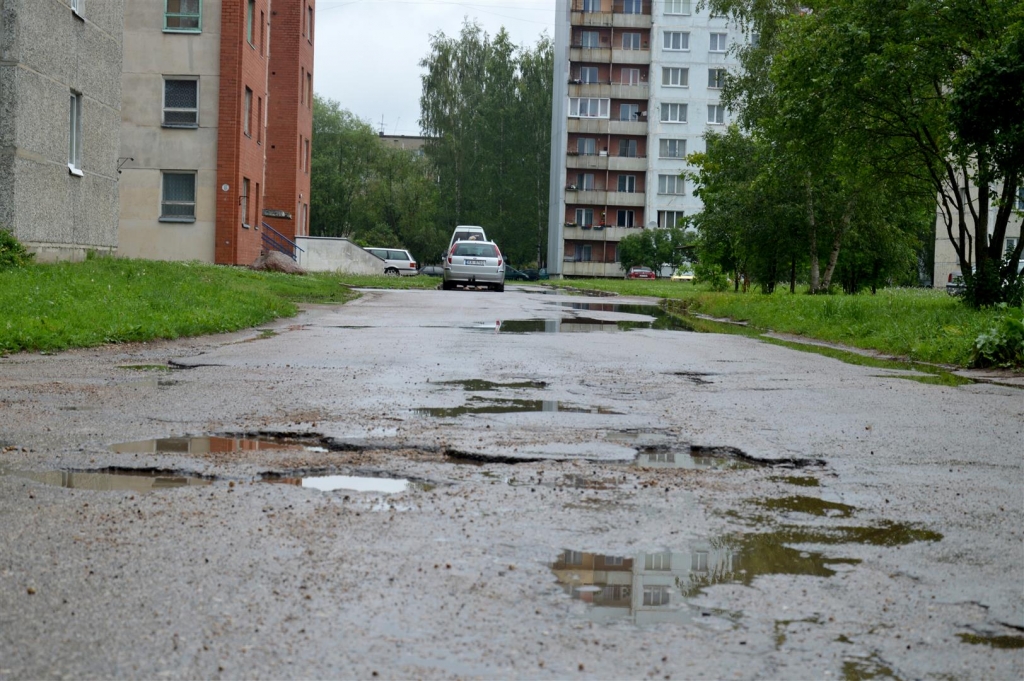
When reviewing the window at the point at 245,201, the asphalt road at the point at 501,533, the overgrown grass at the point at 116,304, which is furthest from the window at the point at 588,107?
the asphalt road at the point at 501,533

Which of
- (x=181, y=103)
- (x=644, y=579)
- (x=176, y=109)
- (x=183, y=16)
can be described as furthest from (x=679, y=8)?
(x=644, y=579)

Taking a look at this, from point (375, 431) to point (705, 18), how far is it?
88274mm

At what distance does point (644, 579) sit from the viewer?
4246 millimetres

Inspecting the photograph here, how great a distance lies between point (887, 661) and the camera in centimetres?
343

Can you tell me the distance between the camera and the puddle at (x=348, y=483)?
5677mm

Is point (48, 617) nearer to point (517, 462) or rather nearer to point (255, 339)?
point (517, 462)

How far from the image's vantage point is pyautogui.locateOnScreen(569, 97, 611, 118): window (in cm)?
9006

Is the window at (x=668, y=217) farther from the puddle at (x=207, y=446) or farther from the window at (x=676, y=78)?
the puddle at (x=207, y=446)

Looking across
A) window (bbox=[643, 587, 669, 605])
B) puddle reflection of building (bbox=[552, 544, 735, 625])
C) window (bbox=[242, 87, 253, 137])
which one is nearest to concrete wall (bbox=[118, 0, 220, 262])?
window (bbox=[242, 87, 253, 137])

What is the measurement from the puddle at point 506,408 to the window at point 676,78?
84.6 meters

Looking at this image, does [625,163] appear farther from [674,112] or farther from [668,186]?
[674,112]

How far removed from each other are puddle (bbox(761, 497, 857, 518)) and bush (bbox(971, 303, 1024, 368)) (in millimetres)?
8734

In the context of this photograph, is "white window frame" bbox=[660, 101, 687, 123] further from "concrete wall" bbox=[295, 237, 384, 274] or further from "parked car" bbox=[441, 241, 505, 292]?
"parked car" bbox=[441, 241, 505, 292]

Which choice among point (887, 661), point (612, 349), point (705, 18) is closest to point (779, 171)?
point (612, 349)
